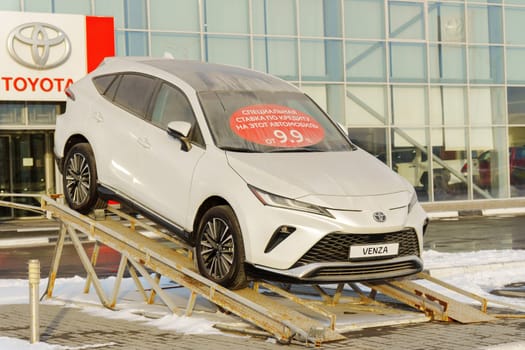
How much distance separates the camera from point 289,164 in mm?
8047

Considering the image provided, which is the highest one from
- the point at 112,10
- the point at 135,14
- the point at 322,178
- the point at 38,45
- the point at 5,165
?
the point at 112,10

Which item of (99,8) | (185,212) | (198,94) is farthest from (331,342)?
(99,8)

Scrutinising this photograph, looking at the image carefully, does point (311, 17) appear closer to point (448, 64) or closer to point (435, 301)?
point (448, 64)

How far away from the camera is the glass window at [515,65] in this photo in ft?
103

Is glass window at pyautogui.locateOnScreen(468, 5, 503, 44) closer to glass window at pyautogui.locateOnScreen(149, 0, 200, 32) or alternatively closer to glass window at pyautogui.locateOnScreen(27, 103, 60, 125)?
glass window at pyautogui.locateOnScreen(149, 0, 200, 32)

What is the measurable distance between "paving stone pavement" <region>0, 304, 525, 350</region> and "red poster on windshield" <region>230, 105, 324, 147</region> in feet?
5.92

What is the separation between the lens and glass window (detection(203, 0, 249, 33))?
89.2ft

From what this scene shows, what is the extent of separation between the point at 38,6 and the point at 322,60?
8.66m

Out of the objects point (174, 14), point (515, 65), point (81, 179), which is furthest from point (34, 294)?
point (515, 65)

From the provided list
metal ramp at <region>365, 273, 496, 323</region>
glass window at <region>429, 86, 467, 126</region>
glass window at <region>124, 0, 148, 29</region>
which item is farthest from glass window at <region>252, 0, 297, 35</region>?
metal ramp at <region>365, 273, 496, 323</region>

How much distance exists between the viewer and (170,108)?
892 cm

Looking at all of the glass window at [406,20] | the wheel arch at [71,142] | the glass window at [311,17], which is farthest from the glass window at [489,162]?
the wheel arch at [71,142]

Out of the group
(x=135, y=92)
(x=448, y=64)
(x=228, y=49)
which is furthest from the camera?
(x=448, y=64)

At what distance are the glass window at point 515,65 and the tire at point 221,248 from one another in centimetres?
2503
